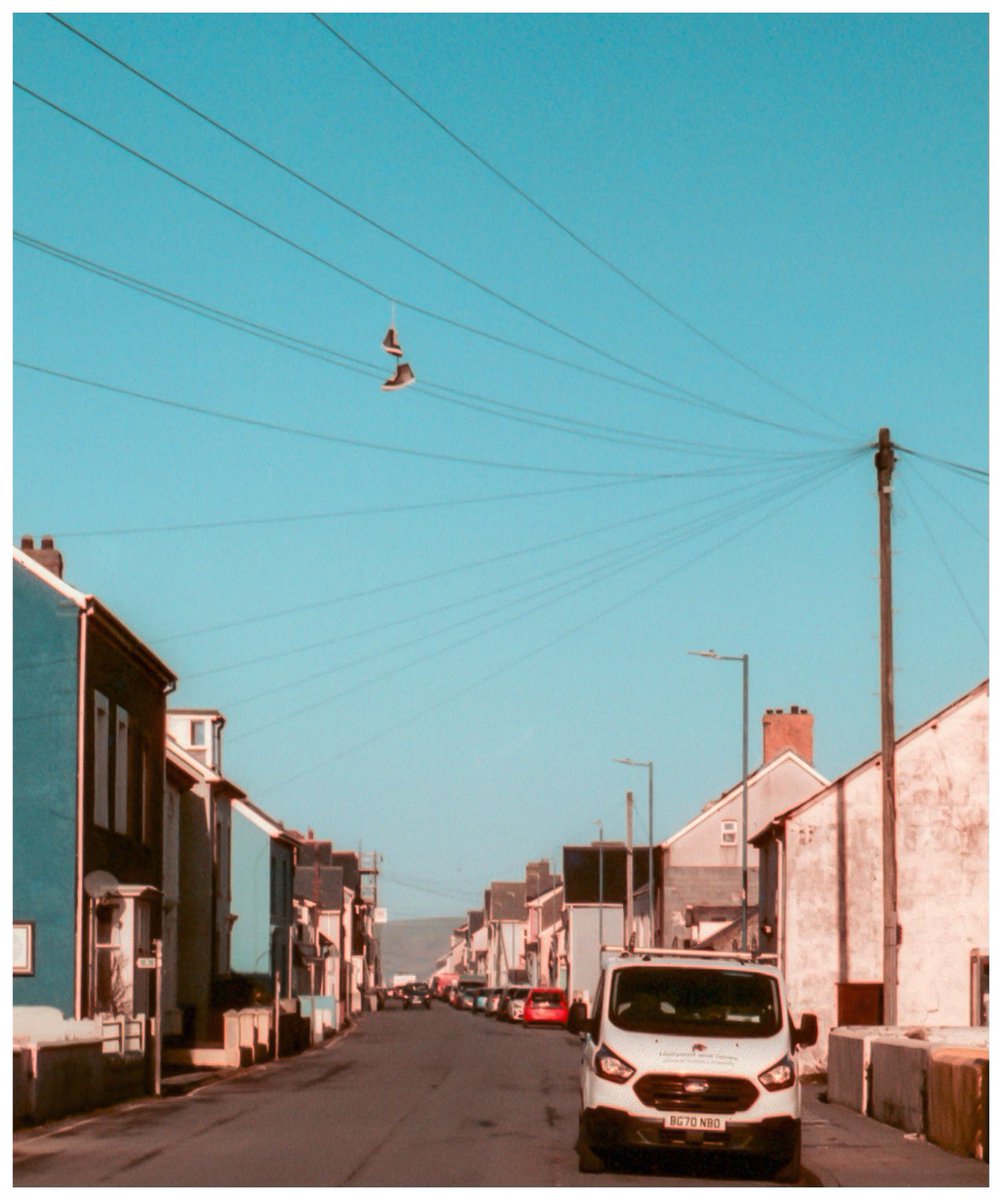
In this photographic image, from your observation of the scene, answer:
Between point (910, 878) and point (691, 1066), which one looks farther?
point (910, 878)

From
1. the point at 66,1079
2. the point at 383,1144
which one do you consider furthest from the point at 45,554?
the point at 383,1144

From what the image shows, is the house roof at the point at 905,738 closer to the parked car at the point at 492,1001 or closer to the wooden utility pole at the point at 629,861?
the wooden utility pole at the point at 629,861

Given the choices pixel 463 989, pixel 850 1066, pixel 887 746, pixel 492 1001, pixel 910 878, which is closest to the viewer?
pixel 850 1066

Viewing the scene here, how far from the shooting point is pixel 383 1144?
18.3m

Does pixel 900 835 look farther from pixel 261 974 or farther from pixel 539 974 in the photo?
pixel 539 974

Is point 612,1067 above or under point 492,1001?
above

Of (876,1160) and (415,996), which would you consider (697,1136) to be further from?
(415,996)

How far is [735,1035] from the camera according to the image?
55.8 feet

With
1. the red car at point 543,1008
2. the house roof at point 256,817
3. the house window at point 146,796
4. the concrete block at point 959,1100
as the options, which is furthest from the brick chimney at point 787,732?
the concrete block at point 959,1100

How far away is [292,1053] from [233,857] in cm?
1135

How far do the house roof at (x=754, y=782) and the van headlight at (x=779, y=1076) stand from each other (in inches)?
1984

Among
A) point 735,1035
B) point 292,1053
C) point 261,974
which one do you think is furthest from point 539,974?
point 735,1035

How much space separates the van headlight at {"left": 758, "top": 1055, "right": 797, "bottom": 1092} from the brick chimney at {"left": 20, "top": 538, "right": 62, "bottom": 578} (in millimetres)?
22271

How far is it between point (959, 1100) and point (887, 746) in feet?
35.8
